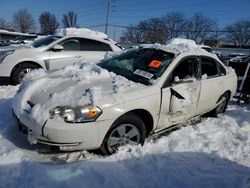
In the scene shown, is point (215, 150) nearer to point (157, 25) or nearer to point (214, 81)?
point (214, 81)

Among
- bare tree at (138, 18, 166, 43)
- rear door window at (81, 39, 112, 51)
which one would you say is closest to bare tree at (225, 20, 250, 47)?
bare tree at (138, 18, 166, 43)

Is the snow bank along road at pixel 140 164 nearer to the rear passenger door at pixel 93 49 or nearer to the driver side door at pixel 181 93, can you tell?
the driver side door at pixel 181 93


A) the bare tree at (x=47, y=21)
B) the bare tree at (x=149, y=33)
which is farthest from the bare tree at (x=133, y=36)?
the bare tree at (x=47, y=21)

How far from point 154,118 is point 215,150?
41.8 inches

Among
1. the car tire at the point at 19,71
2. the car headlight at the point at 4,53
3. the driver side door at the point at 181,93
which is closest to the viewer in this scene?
the driver side door at the point at 181,93

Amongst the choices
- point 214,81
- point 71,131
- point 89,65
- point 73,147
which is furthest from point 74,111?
point 214,81

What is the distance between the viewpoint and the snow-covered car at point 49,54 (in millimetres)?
7051

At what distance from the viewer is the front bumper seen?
308 centimetres

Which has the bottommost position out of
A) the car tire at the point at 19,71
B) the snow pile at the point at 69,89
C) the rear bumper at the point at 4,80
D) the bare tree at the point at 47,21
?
the rear bumper at the point at 4,80

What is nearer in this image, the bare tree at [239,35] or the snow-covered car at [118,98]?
the snow-covered car at [118,98]

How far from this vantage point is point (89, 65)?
4.60m

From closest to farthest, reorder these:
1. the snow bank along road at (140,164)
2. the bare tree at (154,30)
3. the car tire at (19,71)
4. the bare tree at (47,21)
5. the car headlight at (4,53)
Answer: the snow bank along road at (140,164), the car headlight at (4,53), the car tire at (19,71), the bare tree at (154,30), the bare tree at (47,21)

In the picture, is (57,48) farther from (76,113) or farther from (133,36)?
(133,36)

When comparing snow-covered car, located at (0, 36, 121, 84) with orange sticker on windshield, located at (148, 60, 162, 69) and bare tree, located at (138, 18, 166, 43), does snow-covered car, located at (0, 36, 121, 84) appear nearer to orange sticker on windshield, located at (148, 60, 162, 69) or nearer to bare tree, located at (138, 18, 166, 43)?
orange sticker on windshield, located at (148, 60, 162, 69)
